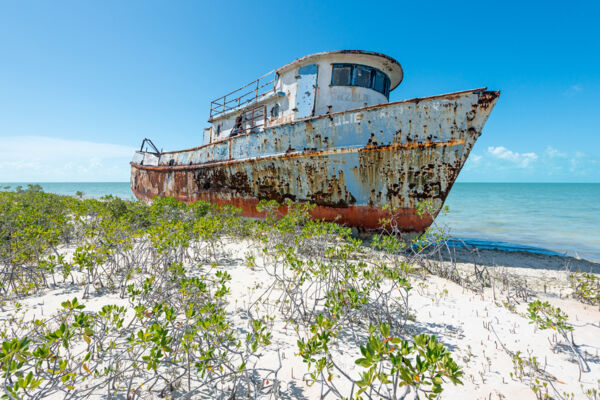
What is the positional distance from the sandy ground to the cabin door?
4.86 m

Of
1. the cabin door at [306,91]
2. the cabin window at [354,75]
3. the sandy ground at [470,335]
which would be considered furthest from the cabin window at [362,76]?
the sandy ground at [470,335]

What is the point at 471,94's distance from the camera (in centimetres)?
500

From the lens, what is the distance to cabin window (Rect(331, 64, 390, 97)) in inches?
285

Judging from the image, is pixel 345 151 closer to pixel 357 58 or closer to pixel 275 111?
pixel 357 58

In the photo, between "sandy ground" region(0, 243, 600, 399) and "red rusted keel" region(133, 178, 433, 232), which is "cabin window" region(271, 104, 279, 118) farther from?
"sandy ground" region(0, 243, 600, 399)

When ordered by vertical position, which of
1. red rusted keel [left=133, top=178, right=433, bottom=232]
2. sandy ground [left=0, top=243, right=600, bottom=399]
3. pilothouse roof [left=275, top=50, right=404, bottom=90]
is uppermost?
pilothouse roof [left=275, top=50, right=404, bottom=90]

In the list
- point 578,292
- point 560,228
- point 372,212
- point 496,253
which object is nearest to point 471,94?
point 372,212

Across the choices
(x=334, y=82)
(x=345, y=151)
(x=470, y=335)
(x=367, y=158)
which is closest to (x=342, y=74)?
(x=334, y=82)

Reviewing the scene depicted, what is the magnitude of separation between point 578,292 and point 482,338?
2.56m

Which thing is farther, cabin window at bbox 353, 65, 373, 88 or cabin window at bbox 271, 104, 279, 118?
cabin window at bbox 271, 104, 279, 118

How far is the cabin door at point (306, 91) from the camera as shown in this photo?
7301 millimetres

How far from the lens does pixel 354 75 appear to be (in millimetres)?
7262

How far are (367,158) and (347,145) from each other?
57 centimetres

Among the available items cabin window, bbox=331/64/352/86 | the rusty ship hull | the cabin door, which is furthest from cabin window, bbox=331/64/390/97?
the rusty ship hull
